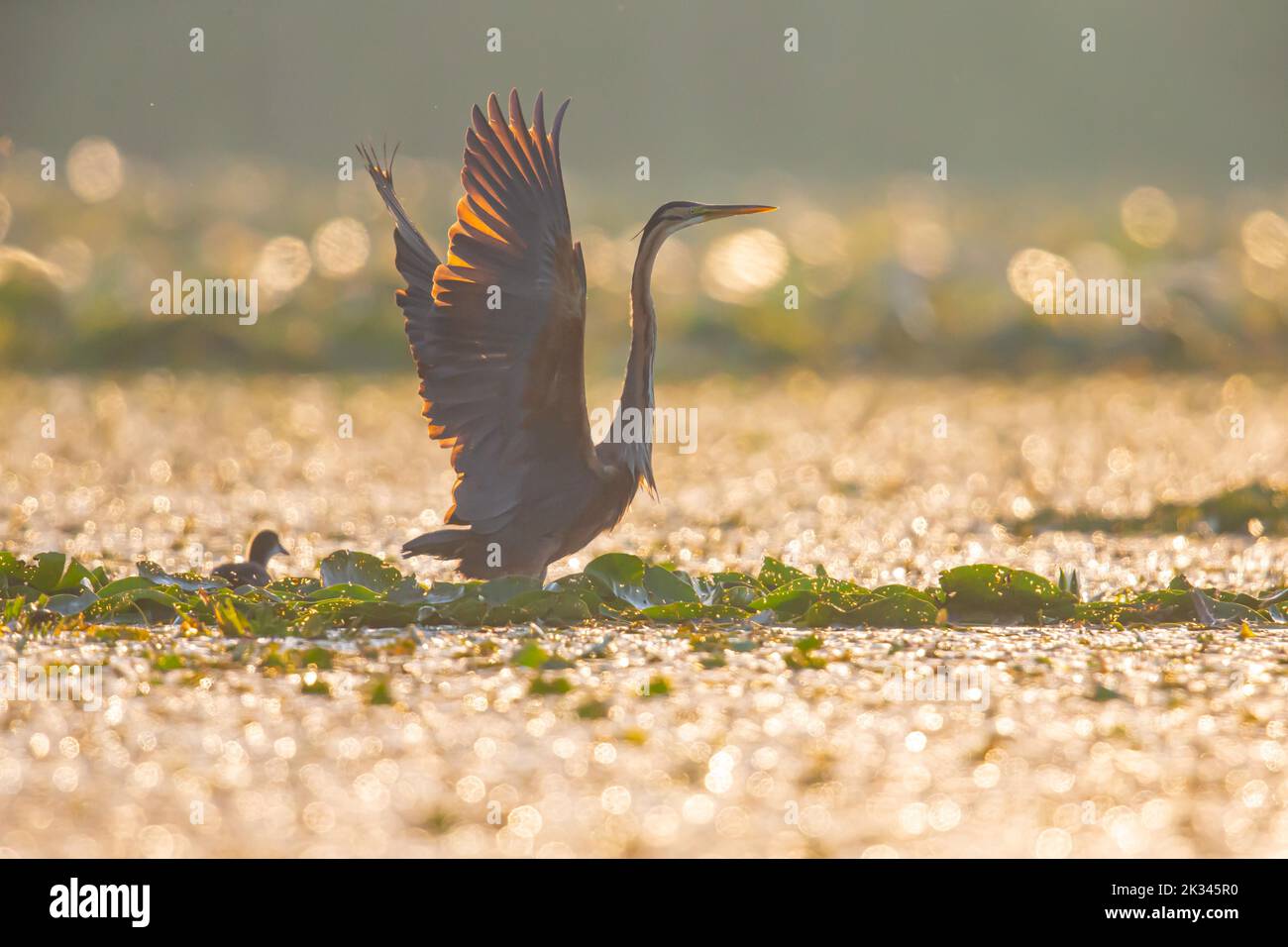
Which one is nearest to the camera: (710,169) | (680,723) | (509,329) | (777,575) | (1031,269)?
(680,723)

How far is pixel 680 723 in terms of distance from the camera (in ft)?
16.6

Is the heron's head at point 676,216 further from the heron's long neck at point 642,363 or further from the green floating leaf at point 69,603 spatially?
the green floating leaf at point 69,603

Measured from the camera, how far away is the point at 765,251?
18.7 meters

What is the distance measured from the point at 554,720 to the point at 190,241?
14.5 meters

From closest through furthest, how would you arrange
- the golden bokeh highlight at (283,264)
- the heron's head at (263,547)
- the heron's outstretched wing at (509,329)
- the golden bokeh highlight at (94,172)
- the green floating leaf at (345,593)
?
1. the heron's outstretched wing at (509,329)
2. the green floating leaf at (345,593)
3. the heron's head at (263,547)
4. the golden bokeh highlight at (283,264)
5. the golden bokeh highlight at (94,172)

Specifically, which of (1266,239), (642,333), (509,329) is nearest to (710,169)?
(1266,239)

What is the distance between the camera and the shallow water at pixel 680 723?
417 centimetres

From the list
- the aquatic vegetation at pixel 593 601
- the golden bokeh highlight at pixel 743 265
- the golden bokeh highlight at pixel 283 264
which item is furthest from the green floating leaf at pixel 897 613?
the golden bokeh highlight at pixel 283 264

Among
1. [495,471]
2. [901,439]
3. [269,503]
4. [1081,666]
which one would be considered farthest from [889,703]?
[901,439]

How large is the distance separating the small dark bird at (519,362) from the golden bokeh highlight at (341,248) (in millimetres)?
10991

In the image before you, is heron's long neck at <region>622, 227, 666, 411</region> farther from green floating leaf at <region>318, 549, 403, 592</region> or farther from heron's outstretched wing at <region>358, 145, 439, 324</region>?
green floating leaf at <region>318, 549, 403, 592</region>

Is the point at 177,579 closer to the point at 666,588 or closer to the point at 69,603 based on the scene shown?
the point at 69,603

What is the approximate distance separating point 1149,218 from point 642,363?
15.7 m

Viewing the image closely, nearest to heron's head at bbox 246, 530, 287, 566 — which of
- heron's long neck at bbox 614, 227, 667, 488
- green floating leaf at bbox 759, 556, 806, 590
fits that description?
heron's long neck at bbox 614, 227, 667, 488
